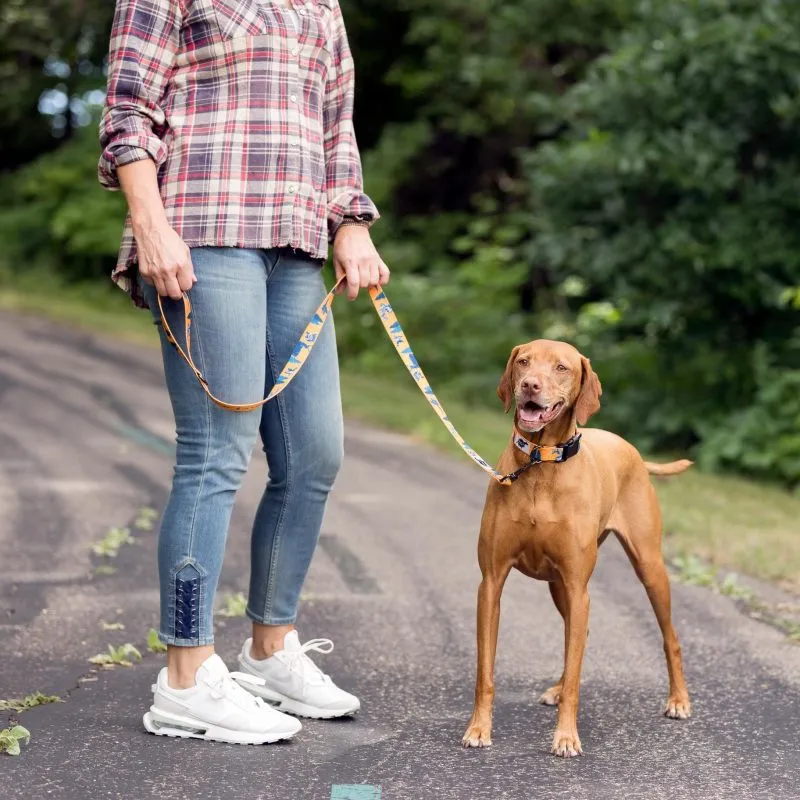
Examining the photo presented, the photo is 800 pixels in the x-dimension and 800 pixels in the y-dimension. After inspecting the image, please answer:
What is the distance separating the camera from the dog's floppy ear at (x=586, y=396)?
3.31 metres

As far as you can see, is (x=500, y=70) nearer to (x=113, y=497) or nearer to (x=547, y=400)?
(x=113, y=497)

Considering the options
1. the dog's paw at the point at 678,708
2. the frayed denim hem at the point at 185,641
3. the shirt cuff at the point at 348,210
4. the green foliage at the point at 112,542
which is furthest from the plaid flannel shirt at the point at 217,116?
the green foliage at the point at 112,542

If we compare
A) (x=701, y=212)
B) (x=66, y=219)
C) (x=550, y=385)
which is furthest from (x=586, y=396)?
(x=66, y=219)

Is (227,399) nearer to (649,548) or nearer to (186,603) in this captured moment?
(186,603)

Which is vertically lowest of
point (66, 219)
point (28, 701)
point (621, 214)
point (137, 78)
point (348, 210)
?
point (66, 219)

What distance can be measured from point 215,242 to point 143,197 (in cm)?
21

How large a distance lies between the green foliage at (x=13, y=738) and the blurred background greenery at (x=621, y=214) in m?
6.71

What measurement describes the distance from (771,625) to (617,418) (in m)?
5.52

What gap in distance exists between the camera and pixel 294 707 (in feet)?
11.4

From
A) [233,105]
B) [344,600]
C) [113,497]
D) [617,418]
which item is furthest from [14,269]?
[233,105]

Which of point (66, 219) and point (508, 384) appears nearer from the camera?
point (508, 384)

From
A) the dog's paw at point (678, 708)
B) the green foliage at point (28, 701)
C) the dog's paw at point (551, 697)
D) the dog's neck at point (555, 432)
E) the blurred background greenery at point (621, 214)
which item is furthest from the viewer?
the blurred background greenery at point (621, 214)

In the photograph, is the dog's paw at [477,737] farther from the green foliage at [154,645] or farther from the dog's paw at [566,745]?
the green foliage at [154,645]

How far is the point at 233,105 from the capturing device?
3.27 meters
